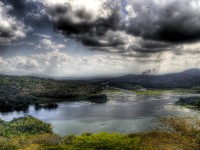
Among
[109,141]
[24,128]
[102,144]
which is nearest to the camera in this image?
[102,144]

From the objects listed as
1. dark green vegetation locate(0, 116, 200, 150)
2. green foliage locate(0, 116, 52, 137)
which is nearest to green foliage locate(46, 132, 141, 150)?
dark green vegetation locate(0, 116, 200, 150)

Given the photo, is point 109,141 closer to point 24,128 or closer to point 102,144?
point 102,144

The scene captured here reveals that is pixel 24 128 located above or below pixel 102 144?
below

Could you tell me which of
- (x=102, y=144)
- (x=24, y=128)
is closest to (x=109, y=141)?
(x=102, y=144)

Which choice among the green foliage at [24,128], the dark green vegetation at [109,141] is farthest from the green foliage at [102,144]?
the green foliage at [24,128]

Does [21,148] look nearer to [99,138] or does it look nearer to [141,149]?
[99,138]

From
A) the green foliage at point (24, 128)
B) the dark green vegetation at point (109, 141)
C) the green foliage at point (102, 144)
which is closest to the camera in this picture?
the green foliage at point (102, 144)

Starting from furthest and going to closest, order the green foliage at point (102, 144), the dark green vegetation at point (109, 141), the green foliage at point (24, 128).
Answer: the green foliage at point (24, 128) < the dark green vegetation at point (109, 141) < the green foliage at point (102, 144)

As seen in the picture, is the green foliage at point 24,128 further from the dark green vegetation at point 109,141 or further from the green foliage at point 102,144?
the green foliage at point 102,144

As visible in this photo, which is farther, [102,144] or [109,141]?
[109,141]

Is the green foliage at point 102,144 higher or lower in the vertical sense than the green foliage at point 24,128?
higher

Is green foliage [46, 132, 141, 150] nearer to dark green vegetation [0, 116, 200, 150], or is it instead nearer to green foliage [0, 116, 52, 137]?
dark green vegetation [0, 116, 200, 150]

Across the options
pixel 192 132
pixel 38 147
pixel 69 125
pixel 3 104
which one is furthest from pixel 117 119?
pixel 3 104

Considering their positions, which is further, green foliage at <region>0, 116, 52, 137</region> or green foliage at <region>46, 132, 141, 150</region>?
green foliage at <region>0, 116, 52, 137</region>
